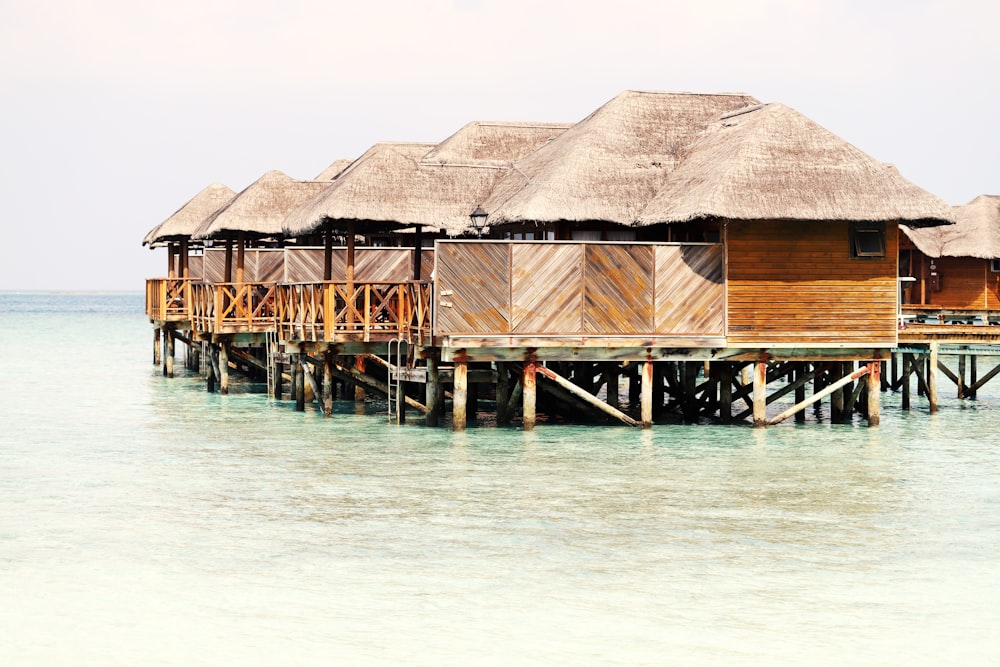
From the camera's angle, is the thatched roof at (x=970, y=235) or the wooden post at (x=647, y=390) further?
the thatched roof at (x=970, y=235)

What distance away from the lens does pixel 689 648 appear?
1041 cm

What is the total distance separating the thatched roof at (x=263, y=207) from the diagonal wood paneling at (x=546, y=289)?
1005 cm

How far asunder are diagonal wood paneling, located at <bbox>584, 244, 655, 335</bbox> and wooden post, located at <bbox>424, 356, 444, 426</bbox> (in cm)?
279

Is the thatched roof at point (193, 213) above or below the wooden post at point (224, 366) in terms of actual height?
above

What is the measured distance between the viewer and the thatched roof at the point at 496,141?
28953 mm

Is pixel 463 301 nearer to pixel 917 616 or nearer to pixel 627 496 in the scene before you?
pixel 627 496

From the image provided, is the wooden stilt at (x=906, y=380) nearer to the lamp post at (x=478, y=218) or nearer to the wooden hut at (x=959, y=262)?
the lamp post at (x=478, y=218)

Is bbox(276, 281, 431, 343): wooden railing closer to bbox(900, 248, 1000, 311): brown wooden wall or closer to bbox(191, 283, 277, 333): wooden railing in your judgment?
bbox(191, 283, 277, 333): wooden railing

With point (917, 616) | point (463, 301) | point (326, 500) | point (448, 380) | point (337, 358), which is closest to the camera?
point (917, 616)

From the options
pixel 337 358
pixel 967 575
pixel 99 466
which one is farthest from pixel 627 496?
pixel 337 358

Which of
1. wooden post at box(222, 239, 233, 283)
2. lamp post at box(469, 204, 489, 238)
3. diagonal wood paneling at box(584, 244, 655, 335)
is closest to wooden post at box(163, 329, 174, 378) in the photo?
wooden post at box(222, 239, 233, 283)

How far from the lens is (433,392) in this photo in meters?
23.8

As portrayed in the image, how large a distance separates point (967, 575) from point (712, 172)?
1096 cm

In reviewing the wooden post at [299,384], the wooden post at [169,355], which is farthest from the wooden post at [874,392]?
the wooden post at [169,355]
